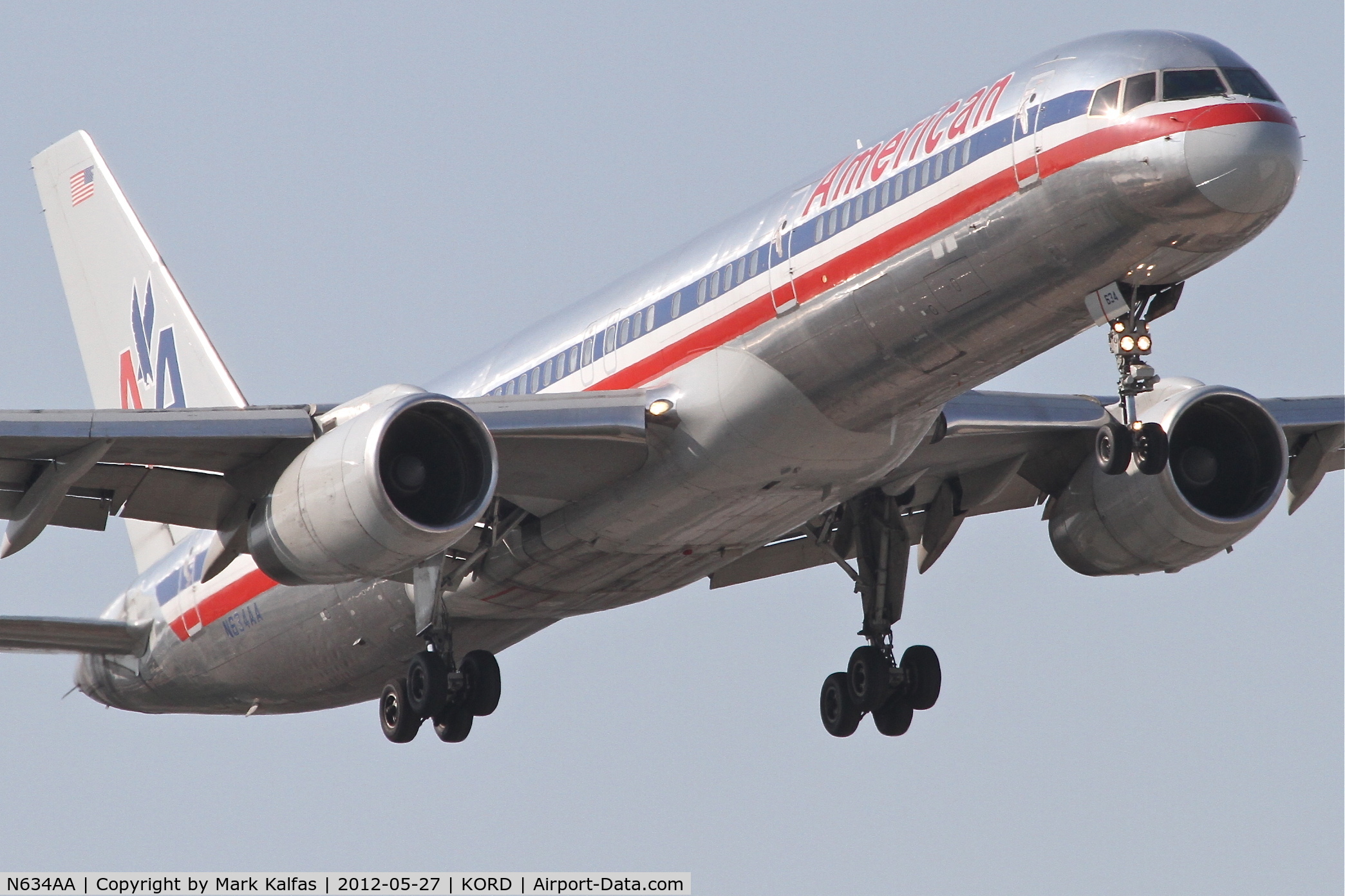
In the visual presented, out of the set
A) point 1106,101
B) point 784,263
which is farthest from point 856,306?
point 1106,101

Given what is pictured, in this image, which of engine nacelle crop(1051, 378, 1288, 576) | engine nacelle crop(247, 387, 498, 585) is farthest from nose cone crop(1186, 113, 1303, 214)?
engine nacelle crop(247, 387, 498, 585)

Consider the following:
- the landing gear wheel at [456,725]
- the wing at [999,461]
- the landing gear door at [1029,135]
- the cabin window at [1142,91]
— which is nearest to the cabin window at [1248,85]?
the cabin window at [1142,91]

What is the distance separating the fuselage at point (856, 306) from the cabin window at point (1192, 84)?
0.08 ft

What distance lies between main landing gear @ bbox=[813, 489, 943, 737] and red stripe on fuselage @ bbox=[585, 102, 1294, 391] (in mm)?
4993

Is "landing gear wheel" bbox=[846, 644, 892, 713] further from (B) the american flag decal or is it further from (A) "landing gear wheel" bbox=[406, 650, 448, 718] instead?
(B) the american flag decal

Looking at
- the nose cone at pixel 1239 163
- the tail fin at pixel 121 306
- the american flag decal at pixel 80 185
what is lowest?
the nose cone at pixel 1239 163

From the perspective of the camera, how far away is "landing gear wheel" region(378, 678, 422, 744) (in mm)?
27578

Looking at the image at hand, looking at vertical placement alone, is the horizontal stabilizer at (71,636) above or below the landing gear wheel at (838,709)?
above

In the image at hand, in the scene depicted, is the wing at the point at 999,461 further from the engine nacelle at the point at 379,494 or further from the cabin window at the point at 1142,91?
the cabin window at the point at 1142,91

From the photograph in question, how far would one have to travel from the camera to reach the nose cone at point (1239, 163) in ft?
66.2

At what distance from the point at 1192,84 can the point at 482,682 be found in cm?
1238

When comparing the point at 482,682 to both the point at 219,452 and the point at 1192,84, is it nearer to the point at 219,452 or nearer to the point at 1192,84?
the point at 219,452

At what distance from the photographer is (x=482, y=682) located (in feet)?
90.8

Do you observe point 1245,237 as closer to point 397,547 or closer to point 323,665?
point 397,547
